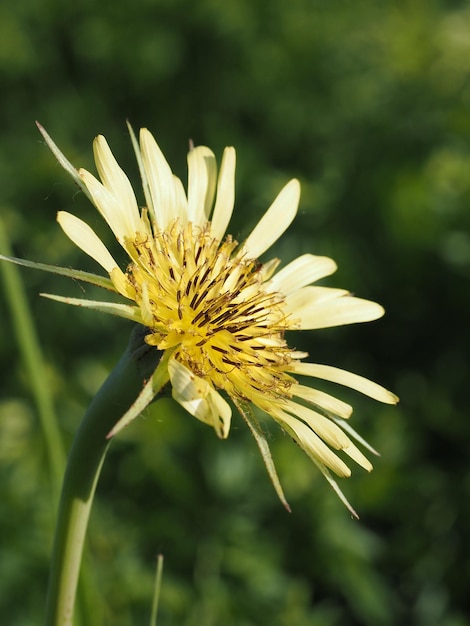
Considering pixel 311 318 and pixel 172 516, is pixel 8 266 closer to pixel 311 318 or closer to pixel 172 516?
A: pixel 311 318

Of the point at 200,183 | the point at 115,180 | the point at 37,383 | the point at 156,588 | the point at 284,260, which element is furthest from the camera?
the point at 284,260

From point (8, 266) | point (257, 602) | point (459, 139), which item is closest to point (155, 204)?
point (8, 266)

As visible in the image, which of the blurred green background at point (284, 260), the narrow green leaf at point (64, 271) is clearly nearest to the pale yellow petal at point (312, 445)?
the narrow green leaf at point (64, 271)

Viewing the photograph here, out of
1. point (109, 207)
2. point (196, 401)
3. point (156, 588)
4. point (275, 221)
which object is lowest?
point (156, 588)

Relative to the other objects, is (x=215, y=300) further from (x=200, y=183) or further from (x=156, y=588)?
(x=156, y=588)

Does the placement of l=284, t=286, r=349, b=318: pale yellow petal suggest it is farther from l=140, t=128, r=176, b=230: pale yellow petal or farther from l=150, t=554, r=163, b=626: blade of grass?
l=150, t=554, r=163, b=626: blade of grass

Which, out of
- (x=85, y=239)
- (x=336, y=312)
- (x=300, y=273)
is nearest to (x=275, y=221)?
(x=300, y=273)
